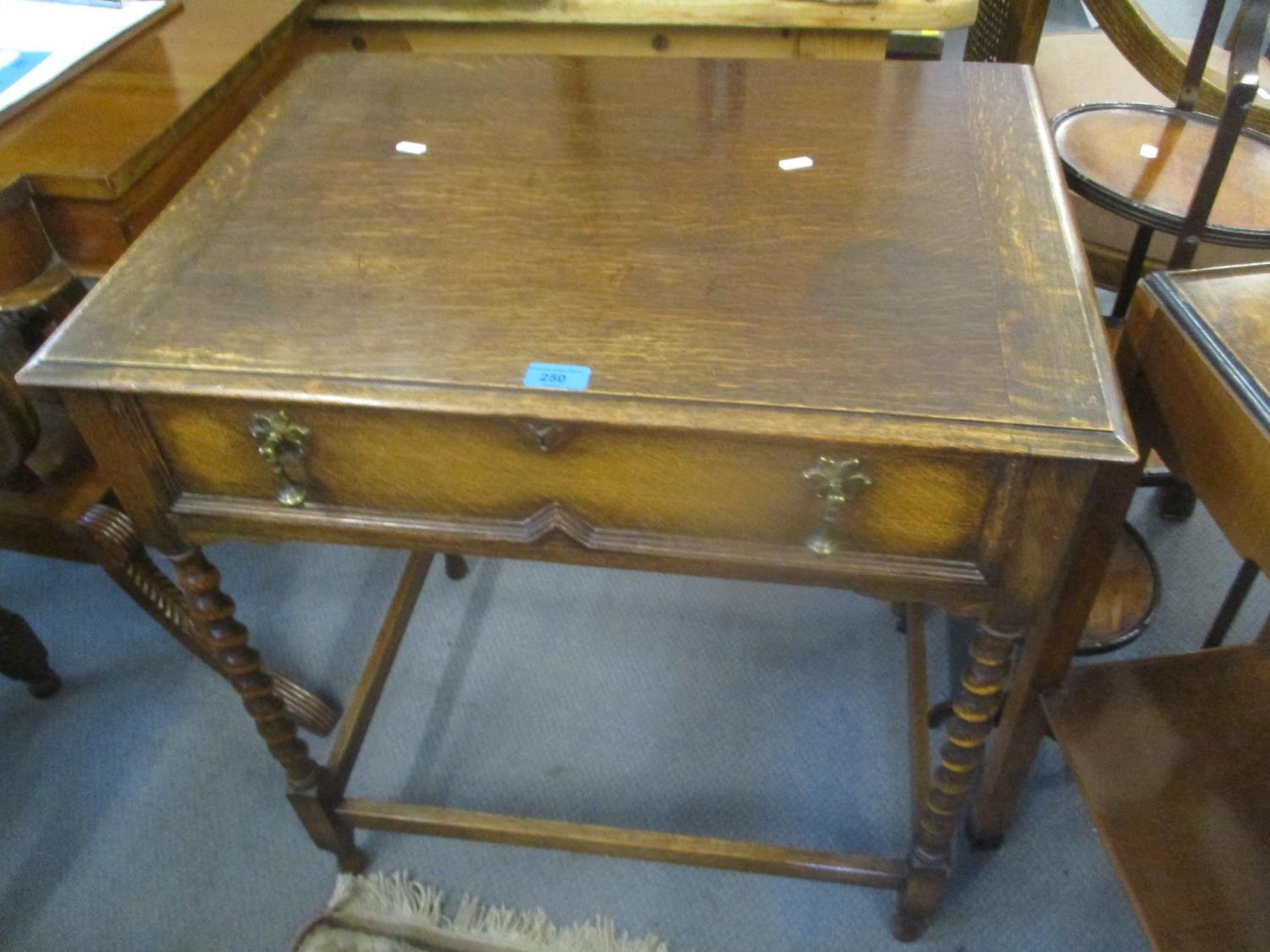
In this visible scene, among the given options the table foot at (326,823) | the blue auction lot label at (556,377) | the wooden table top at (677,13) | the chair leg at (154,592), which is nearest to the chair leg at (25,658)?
the chair leg at (154,592)

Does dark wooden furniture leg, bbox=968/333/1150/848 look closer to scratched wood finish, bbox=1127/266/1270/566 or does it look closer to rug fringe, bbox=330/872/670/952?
scratched wood finish, bbox=1127/266/1270/566

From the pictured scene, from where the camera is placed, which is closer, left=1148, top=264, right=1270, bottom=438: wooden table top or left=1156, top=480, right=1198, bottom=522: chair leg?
left=1148, top=264, right=1270, bottom=438: wooden table top

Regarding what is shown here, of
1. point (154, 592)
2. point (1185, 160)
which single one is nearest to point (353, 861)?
point (154, 592)

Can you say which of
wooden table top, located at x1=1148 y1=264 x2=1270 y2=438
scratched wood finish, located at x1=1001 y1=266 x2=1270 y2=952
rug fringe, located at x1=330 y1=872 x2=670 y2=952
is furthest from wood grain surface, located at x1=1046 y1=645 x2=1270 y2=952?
rug fringe, located at x1=330 y1=872 x2=670 y2=952

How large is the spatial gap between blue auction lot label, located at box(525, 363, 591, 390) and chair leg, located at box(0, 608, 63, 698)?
1034 millimetres

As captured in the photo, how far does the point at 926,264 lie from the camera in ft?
2.33

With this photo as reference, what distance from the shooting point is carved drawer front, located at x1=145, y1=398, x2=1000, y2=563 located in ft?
2.10

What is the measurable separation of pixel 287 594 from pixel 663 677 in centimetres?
61

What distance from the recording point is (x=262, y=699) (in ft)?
3.10

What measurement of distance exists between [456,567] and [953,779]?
865 millimetres

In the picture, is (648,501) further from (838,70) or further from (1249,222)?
(1249,222)

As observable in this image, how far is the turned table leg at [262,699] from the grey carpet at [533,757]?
0.10 meters

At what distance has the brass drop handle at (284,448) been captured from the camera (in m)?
0.67

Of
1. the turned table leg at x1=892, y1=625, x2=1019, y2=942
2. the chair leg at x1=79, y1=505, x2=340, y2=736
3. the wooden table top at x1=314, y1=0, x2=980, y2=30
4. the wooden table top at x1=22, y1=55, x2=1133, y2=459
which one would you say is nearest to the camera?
the wooden table top at x1=22, y1=55, x2=1133, y2=459
